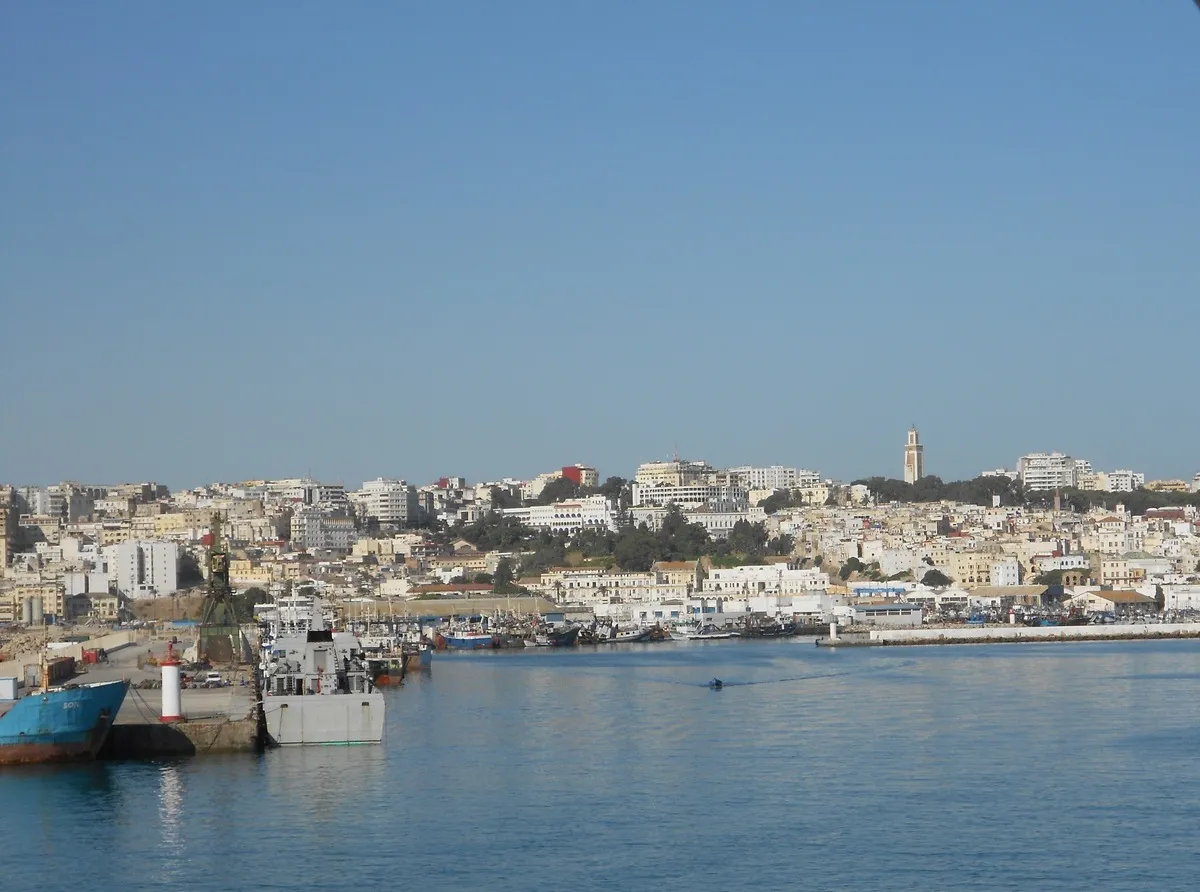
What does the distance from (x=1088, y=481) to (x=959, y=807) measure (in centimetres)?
9025

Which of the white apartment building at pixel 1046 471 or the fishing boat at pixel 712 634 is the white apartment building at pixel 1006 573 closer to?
the fishing boat at pixel 712 634

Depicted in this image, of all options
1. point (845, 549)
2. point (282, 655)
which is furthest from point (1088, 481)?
point (282, 655)

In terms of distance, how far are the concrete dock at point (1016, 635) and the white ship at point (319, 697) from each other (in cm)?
2663

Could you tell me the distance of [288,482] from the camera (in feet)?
340

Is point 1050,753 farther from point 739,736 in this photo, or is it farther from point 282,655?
point 282,655

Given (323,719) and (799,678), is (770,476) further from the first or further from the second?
(323,719)

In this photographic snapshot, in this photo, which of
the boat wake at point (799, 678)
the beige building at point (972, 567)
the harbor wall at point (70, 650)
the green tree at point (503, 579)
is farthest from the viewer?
the green tree at point (503, 579)

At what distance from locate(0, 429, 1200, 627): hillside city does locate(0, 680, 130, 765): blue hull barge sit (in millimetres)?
26643

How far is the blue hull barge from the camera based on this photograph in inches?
696

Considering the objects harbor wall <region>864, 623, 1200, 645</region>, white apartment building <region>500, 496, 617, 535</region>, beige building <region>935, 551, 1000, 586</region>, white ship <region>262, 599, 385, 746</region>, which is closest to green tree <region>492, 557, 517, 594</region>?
white apartment building <region>500, 496, 617, 535</region>

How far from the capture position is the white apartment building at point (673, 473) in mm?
96500

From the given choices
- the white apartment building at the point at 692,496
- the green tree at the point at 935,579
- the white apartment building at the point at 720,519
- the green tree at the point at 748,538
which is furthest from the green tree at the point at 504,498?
the green tree at the point at 935,579

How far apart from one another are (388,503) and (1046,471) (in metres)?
36.2

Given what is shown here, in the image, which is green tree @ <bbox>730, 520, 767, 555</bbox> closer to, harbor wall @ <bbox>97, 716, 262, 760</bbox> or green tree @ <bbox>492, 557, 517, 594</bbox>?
green tree @ <bbox>492, 557, 517, 594</bbox>
